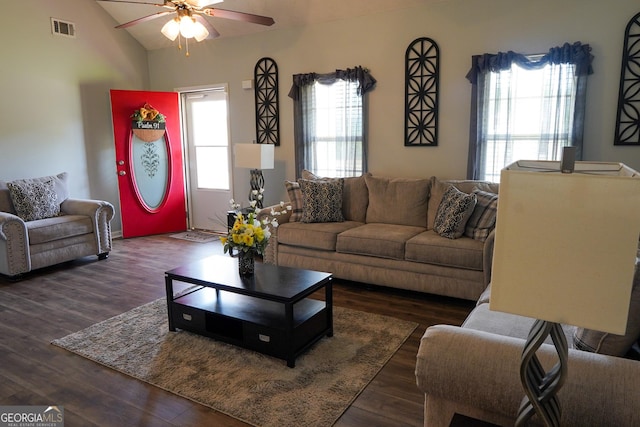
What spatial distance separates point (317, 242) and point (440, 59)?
223 cm

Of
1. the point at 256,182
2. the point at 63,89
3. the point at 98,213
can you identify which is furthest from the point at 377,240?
the point at 63,89

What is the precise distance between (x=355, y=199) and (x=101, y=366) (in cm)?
280

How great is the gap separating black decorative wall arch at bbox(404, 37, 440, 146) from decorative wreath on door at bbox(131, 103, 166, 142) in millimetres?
3533

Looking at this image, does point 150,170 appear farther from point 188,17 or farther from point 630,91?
point 630,91

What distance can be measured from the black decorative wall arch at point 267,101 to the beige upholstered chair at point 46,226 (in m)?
2.09

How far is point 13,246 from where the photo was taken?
4262 mm

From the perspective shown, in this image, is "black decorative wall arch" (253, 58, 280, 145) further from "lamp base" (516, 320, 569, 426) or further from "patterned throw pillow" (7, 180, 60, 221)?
"lamp base" (516, 320, 569, 426)

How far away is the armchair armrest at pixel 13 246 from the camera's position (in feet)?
13.8

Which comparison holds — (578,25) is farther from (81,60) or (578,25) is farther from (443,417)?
(81,60)

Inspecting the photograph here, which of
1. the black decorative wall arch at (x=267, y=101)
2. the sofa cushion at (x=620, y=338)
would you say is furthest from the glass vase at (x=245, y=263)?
the black decorative wall arch at (x=267, y=101)

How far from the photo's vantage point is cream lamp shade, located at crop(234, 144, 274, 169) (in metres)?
5.10

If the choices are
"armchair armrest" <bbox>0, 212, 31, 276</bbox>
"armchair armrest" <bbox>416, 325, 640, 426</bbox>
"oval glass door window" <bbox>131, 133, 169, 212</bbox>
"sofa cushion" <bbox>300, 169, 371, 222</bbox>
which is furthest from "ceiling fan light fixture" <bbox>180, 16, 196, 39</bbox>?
"oval glass door window" <bbox>131, 133, 169, 212</bbox>

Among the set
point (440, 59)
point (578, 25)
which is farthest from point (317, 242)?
point (578, 25)

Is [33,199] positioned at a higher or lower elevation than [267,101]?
lower
